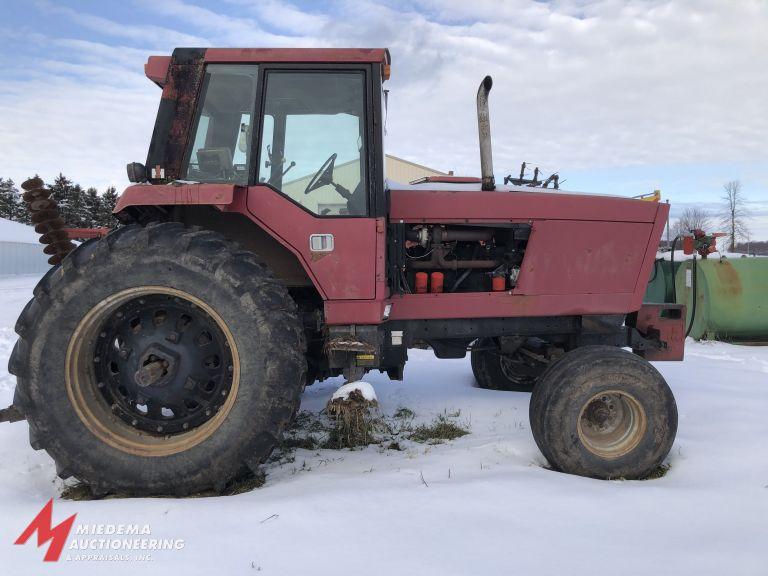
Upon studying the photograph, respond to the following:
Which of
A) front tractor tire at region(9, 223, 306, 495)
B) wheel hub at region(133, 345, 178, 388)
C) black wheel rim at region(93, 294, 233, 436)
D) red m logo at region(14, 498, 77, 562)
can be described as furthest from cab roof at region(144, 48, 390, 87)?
red m logo at region(14, 498, 77, 562)

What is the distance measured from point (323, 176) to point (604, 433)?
223 cm

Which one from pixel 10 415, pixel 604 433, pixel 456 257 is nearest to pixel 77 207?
pixel 10 415

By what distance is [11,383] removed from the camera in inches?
196

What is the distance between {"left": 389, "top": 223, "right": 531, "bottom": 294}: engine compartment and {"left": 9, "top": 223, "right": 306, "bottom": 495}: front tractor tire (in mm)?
934

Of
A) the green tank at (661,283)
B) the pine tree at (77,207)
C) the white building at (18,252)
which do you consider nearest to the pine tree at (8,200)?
the pine tree at (77,207)

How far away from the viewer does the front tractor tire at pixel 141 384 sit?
246 centimetres

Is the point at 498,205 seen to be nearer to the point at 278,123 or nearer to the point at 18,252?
the point at 278,123

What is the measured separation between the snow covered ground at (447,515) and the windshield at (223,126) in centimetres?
176

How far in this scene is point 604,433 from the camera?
2953mm

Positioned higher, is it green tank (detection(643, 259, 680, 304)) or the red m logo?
green tank (detection(643, 259, 680, 304))

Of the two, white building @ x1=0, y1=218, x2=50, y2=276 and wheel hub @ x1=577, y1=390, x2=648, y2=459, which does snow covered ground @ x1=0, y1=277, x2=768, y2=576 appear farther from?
white building @ x1=0, y1=218, x2=50, y2=276

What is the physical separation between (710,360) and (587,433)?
439 cm

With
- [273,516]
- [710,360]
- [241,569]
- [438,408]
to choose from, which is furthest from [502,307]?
[710,360]

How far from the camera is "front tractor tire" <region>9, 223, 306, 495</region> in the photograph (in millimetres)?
2463
